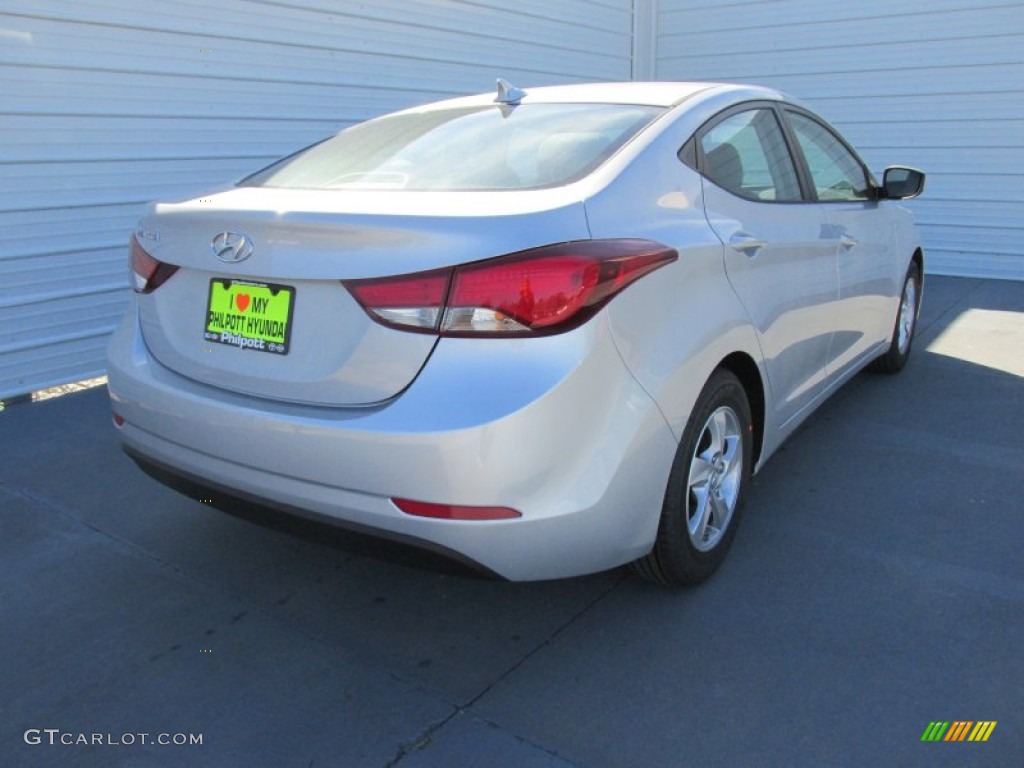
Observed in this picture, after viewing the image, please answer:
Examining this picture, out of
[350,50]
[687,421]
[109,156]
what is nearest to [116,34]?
[109,156]

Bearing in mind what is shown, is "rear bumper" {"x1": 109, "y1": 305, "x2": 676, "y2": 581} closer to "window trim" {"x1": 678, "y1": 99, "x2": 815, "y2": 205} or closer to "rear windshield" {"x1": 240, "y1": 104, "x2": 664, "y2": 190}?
"rear windshield" {"x1": 240, "y1": 104, "x2": 664, "y2": 190}

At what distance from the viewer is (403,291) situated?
6.93ft

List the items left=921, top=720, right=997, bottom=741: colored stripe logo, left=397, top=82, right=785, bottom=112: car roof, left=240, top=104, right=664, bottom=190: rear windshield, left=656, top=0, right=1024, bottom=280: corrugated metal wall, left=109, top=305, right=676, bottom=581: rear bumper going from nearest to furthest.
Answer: left=109, top=305, right=676, bottom=581: rear bumper < left=921, top=720, right=997, bottom=741: colored stripe logo < left=240, top=104, right=664, bottom=190: rear windshield < left=397, top=82, right=785, bottom=112: car roof < left=656, top=0, right=1024, bottom=280: corrugated metal wall

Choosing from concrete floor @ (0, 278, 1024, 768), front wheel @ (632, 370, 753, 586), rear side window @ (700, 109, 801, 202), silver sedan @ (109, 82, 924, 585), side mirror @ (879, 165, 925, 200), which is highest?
rear side window @ (700, 109, 801, 202)

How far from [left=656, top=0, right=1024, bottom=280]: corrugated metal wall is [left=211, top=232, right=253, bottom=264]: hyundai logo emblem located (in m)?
8.20

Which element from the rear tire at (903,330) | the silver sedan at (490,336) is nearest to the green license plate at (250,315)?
the silver sedan at (490,336)

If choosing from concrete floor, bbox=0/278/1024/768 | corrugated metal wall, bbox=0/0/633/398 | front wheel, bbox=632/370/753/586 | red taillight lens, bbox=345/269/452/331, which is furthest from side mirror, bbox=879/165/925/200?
corrugated metal wall, bbox=0/0/633/398

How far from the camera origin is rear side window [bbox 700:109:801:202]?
2.93 metres

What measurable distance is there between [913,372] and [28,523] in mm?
4764

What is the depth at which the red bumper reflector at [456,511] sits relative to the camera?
211cm

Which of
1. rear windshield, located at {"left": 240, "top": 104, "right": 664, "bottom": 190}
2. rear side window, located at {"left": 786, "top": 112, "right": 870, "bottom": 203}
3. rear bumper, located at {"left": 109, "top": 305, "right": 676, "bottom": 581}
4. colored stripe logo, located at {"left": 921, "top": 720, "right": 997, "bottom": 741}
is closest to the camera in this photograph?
rear bumper, located at {"left": 109, "top": 305, "right": 676, "bottom": 581}

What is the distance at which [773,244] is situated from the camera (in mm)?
3064

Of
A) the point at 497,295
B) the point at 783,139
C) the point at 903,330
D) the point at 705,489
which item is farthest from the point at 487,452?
the point at 903,330

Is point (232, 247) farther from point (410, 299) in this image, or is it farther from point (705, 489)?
point (705, 489)
